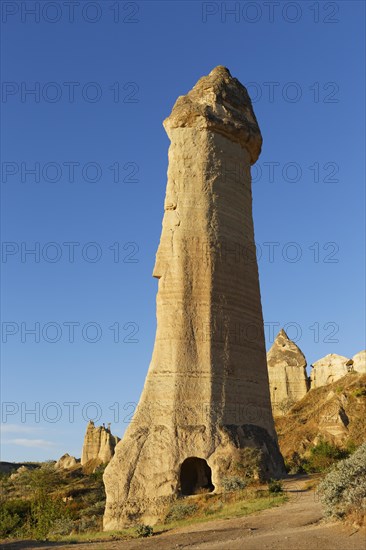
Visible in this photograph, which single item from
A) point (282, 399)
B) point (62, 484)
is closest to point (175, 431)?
point (62, 484)

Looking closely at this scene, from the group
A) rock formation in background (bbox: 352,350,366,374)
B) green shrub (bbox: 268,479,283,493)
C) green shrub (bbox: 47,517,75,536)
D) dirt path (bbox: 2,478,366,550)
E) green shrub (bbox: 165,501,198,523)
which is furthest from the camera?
rock formation in background (bbox: 352,350,366,374)

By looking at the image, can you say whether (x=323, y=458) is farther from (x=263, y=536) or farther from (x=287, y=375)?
(x=287, y=375)

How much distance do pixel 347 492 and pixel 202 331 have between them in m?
7.38

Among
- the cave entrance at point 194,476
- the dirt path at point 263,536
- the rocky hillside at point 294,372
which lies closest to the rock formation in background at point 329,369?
the rocky hillside at point 294,372

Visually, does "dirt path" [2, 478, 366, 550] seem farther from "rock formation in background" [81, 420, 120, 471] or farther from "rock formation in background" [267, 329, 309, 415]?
"rock formation in background" [81, 420, 120, 471]

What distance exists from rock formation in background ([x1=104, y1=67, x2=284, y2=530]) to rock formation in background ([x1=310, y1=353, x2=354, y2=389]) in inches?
869

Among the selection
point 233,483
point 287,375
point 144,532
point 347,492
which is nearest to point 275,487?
point 233,483

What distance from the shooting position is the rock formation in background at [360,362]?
1447 inches

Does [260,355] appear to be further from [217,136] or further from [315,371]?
[315,371]

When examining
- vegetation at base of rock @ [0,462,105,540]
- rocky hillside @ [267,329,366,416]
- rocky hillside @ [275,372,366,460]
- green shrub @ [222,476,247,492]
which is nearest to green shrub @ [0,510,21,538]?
vegetation at base of rock @ [0,462,105,540]

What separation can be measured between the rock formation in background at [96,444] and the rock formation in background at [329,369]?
16.2 metres

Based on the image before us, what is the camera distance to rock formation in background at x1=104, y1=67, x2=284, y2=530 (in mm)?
14555

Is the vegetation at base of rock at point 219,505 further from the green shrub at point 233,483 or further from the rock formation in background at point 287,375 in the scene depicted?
the rock formation in background at point 287,375

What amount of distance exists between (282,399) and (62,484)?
14748 mm
